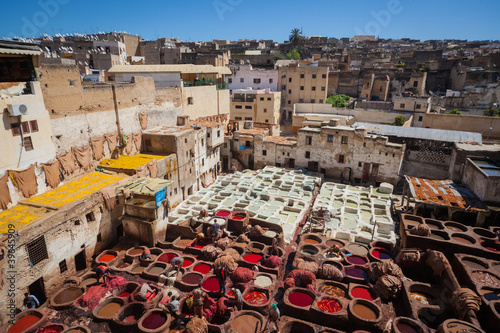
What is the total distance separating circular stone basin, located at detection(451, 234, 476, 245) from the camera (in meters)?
15.5

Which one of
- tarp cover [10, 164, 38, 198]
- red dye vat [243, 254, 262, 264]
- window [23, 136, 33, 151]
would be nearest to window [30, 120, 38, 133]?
window [23, 136, 33, 151]

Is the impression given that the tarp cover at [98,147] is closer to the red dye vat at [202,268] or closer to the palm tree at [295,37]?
the red dye vat at [202,268]

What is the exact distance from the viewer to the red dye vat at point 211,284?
1477 cm

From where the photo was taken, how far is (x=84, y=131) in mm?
20406

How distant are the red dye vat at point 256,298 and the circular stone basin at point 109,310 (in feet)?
19.0

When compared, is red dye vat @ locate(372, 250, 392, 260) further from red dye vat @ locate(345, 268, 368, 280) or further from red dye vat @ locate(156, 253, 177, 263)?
red dye vat @ locate(156, 253, 177, 263)

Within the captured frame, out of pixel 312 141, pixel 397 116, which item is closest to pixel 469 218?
pixel 312 141

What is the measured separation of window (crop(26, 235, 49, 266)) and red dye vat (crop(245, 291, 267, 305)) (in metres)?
9.70

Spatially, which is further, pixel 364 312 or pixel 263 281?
pixel 263 281

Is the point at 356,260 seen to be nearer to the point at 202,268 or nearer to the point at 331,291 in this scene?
the point at 331,291

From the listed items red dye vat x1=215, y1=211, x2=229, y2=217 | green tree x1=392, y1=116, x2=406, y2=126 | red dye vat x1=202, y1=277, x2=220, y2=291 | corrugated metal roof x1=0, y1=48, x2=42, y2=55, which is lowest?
red dye vat x1=202, y1=277, x2=220, y2=291

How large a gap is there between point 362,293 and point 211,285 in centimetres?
716

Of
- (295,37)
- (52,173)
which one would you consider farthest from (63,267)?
(295,37)

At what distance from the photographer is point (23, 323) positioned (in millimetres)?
12562
